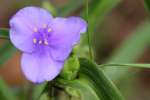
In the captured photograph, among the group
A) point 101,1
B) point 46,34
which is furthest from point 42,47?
point 101,1

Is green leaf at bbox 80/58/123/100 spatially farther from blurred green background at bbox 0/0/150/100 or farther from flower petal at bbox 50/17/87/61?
blurred green background at bbox 0/0/150/100

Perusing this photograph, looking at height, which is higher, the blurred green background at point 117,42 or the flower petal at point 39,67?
the flower petal at point 39,67

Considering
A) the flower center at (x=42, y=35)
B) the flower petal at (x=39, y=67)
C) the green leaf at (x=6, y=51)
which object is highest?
the flower center at (x=42, y=35)

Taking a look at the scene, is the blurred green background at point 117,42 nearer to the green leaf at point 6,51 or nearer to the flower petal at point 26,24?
the green leaf at point 6,51

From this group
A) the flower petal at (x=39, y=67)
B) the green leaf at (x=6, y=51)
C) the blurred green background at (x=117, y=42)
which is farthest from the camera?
the blurred green background at (x=117, y=42)

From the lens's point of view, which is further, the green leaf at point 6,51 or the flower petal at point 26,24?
the green leaf at point 6,51

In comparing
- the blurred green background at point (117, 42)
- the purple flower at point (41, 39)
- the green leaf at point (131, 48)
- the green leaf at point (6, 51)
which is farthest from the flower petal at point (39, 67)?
the green leaf at point (131, 48)

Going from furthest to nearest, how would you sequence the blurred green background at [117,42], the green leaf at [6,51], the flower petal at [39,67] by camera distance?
the blurred green background at [117,42] < the green leaf at [6,51] < the flower petal at [39,67]

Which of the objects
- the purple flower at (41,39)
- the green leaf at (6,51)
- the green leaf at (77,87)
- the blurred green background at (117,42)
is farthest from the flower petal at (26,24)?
the blurred green background at (117,42)
